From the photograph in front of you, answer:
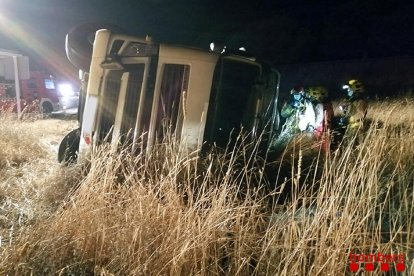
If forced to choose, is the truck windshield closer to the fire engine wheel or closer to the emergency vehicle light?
the emergency vehicle light

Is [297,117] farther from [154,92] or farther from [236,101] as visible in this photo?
[154,92]

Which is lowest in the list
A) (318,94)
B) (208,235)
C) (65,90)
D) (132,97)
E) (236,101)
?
(208,235)

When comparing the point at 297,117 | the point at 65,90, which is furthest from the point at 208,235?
the point at 65,90

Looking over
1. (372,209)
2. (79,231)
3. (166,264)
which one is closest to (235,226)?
(166,264)

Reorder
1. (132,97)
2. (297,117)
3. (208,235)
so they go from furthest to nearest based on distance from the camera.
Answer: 1. (297,117)
2. (132,97)
3. (208,235)

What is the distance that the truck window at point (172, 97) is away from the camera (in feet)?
11.7

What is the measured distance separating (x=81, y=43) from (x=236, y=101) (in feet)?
7.68

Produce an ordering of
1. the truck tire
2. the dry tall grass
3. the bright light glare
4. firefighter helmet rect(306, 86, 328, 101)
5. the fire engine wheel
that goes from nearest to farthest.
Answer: the dry tall grass, the truck tire, firefighter helmet rect(306, 86, 328, 101), the fire engine wheel, the bright light glare

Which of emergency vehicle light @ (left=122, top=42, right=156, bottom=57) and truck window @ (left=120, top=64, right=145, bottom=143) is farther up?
emergency vehicle light @ (left=122, top=42, right=156, bottom=57)

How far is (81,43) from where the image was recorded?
4535mm

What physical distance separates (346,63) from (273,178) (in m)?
11.0

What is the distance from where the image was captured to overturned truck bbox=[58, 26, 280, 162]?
3457mm

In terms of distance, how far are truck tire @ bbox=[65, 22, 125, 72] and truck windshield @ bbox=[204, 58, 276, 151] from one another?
1.62m

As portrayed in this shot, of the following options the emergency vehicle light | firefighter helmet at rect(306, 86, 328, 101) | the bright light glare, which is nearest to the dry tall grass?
the emergency vehicle light
